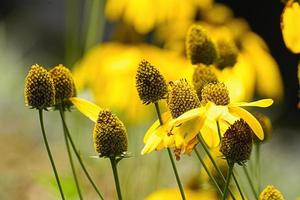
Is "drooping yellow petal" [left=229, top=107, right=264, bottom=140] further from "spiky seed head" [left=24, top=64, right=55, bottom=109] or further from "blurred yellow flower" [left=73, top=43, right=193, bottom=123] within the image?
"blurred yellow flower" [left=73, top=43, right=193, bottom=123]

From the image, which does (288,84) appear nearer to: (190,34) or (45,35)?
(45,35)

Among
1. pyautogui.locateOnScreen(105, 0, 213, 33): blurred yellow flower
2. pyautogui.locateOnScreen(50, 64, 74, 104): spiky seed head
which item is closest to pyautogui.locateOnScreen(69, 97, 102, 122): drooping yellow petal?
pyautogui.locateOnScreen(50, 64, 74, 104): spiky seed head

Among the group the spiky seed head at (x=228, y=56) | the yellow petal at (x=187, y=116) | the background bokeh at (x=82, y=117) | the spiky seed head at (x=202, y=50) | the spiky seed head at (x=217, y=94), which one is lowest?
the background bokeh at (x=82, y=117)

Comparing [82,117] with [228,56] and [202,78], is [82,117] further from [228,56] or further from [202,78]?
[202,78]

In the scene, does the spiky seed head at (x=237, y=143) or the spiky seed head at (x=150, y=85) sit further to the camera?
the spiky seed head at (x=150, y=85)

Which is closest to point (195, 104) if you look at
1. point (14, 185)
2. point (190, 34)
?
point (190, 34)

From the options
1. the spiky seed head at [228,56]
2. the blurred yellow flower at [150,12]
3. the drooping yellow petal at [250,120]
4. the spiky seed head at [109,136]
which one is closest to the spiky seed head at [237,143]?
the drooping yellow petal at [250,120]

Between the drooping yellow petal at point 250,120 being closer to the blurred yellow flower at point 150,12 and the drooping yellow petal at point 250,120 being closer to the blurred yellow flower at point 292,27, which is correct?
the blurred yellow flower at point 292,27

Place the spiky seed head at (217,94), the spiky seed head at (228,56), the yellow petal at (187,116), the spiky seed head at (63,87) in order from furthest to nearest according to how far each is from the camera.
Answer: the spiky seed head at (228,56) < the spiky seed head at (63,87) < the spiky seed head at (217,94) < the yellow petal at (187,116)
